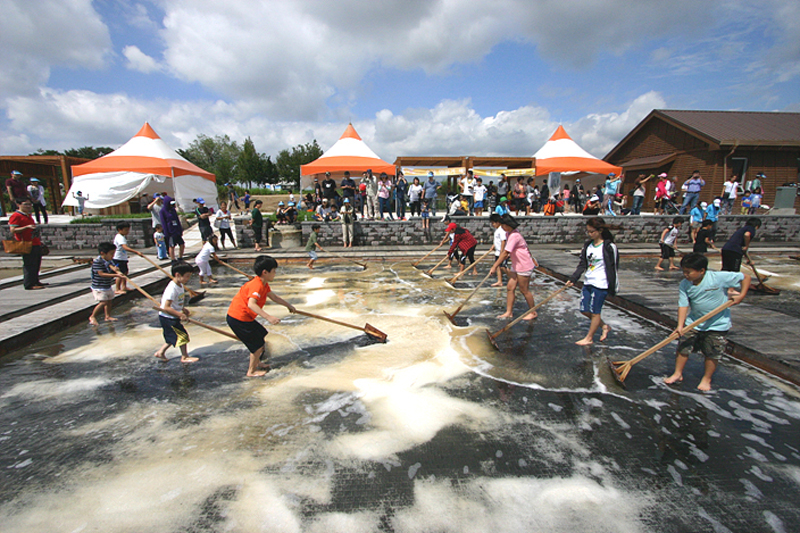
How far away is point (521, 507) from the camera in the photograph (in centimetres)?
261

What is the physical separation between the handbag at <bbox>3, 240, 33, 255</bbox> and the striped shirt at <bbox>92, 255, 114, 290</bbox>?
2.91 metres

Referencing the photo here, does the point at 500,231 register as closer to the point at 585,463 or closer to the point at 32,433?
the point at 585,463

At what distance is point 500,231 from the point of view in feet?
26.1

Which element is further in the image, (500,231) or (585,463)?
(500,231)

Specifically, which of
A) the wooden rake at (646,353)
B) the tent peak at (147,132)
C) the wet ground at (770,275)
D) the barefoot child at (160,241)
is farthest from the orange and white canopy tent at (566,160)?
the tent peak at (147,132)

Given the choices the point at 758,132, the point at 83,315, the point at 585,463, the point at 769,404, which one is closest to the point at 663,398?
the point at 769,404

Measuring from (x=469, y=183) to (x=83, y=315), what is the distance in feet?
45.8

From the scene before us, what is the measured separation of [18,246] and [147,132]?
481 inches

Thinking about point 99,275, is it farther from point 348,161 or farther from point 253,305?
point 348,161

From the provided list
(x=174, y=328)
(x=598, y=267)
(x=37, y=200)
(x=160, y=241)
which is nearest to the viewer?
(x=174, y=328)

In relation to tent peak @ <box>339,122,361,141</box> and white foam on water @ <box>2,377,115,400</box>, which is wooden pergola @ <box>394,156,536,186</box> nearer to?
tent peak @ <box>339,122,361,141</box>

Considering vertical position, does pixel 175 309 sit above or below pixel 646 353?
above

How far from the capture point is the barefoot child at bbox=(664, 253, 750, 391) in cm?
366

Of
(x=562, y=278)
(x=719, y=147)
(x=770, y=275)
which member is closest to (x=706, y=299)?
(x=562, y=278)
